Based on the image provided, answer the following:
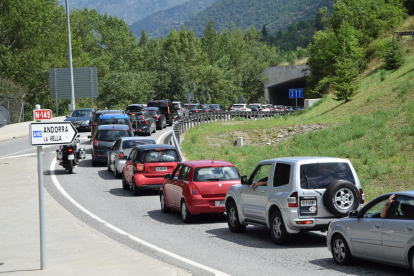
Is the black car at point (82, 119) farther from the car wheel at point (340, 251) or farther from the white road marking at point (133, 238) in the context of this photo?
the car wheel at point (340, 251)

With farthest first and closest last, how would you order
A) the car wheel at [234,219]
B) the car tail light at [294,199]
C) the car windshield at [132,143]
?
the car windshield at [132,143]
the car wheel at [234,219]
the car tail light at [294,199]

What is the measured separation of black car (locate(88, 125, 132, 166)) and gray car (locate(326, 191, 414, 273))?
19.3 m

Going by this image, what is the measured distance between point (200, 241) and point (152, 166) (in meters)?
7.46

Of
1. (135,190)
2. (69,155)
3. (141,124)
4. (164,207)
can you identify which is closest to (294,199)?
(164,207)

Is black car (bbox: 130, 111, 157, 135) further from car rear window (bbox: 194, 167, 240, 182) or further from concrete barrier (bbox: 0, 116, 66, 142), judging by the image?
car rear window (bbox: 194, 167, 240, 182)

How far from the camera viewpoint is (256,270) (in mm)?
10391

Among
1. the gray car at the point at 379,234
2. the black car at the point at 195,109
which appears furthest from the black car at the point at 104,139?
the black car at the point at 195,109

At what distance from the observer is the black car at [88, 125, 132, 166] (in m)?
29.0

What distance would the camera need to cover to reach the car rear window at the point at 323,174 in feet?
40.1

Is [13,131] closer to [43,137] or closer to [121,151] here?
[121,151]

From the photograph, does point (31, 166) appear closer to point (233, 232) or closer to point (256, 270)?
point (233, 232)

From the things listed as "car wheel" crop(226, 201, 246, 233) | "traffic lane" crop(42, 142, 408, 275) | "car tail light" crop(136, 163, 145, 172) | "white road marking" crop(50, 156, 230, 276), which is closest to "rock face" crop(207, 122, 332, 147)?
"white road marking" crop(50, 156, 230, 276)

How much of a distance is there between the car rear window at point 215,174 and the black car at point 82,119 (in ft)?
105

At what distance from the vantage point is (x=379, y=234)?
32.2ft
